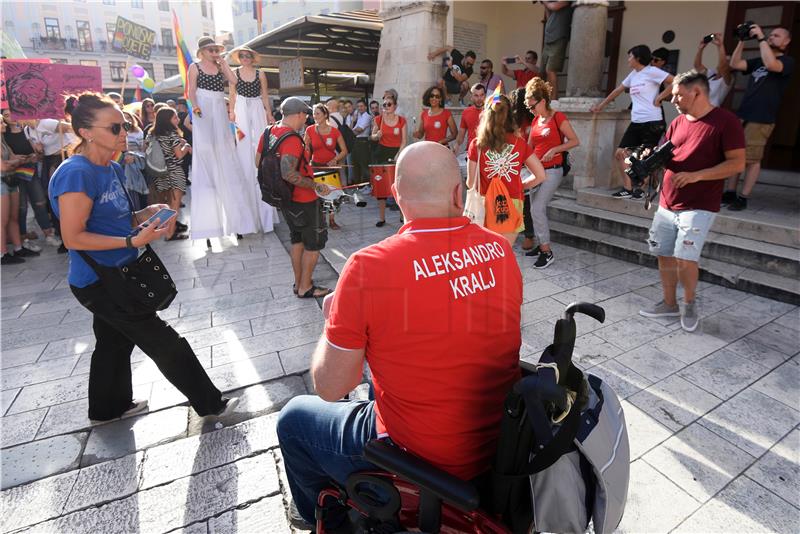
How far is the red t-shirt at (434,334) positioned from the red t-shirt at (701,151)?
2.87 meters

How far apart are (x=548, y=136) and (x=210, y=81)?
4414 mm

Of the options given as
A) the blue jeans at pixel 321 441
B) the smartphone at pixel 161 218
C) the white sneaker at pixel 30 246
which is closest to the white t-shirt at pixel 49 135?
the white sneaker at pixel 30 246

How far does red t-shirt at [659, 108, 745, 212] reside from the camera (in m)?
3.45

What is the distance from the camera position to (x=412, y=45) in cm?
920

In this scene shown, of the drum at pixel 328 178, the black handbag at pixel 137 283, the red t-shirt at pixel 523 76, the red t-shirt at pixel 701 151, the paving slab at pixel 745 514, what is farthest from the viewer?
the red t-shirt at pixel 523 76

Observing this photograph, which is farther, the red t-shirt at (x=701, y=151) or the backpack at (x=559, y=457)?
the red t-shirt at (x=701, y=151)

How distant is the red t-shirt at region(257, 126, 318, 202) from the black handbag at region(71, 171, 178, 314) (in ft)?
6.37

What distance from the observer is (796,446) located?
257 centimetres

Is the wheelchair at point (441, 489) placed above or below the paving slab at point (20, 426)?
above

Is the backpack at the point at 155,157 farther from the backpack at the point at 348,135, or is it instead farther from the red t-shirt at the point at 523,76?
the red t-shirt at the point at 523,76

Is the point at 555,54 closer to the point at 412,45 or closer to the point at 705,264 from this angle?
the point at 412,45

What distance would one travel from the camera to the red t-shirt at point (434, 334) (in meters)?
1.42

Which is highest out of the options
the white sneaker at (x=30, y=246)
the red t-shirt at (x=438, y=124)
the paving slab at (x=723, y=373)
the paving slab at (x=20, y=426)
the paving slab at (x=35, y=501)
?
the red t-shirt at (x=438, y=124)

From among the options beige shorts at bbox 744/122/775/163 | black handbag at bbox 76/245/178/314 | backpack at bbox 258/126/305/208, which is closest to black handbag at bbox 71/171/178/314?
black handbag at bbox 76/245/178/314
